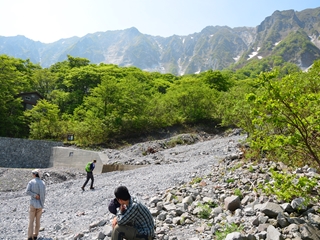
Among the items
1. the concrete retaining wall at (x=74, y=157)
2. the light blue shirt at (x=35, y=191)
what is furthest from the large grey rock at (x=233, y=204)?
the concrete retaining wall at (x=74, y=157)

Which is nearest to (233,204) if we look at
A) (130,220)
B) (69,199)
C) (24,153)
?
(130,220)

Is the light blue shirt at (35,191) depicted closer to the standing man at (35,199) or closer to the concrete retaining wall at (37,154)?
the standing man at (35,199)

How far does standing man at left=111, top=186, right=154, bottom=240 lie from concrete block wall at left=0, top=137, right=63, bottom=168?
881 inches

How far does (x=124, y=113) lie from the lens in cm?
3034

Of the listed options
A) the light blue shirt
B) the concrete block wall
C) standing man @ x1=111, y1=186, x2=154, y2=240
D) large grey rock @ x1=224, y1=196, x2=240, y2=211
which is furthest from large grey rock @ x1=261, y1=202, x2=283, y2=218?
the concrete block wall

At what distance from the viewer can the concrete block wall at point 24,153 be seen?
2398 centimetres

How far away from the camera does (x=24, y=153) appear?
24.4 m

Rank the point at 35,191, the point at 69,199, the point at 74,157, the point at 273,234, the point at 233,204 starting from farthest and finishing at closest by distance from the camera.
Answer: the point at 74,157 → the point at 69,199 → the point at 35,191 → the point at 233,204 → the point at 273,234

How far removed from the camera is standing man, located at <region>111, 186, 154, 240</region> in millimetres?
4227

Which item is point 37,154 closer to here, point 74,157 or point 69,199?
point 74,157

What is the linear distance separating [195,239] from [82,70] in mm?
43085

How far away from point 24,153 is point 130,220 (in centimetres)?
2384

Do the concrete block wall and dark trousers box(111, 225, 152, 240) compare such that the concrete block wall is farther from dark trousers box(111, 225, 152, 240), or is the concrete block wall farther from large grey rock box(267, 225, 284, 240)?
large grey rock box(267, 225, 284, 240)

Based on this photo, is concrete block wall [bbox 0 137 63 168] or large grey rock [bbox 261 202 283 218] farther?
concrete block wall [bbox 0 137 63 168]
